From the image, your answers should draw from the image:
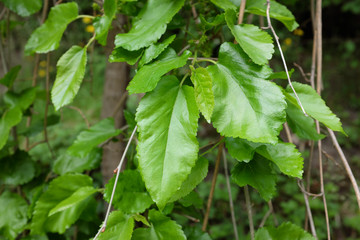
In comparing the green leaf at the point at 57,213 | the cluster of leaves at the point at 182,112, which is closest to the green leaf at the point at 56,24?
the cluster of leaves at the point at 182,112

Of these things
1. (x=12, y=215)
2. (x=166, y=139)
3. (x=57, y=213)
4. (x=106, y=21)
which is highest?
(x=106, y=21)

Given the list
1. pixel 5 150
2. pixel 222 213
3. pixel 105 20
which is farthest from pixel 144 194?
pixel 222 213

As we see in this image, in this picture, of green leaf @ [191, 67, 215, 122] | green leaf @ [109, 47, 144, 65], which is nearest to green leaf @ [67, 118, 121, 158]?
green leaf @ [109, 47, 144, 65]

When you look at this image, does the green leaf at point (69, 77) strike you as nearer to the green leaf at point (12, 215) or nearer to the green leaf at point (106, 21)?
the green leaf at point (106, 21)

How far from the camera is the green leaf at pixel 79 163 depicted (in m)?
0.95

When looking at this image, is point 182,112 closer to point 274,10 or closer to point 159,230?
point 159,230

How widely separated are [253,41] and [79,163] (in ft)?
2.18

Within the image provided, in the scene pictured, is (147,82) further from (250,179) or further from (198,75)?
(250,179)

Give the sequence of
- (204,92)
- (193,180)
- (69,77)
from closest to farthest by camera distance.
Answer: (204,92) → (193,180) → (69,77)

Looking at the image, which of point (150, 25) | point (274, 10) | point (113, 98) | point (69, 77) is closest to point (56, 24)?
point (69, 77)

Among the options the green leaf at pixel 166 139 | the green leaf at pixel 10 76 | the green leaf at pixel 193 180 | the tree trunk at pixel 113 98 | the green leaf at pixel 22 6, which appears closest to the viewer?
the green leaf at pixel 166 139

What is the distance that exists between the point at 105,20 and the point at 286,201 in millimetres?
2132

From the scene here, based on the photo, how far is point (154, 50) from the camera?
0.58 metres

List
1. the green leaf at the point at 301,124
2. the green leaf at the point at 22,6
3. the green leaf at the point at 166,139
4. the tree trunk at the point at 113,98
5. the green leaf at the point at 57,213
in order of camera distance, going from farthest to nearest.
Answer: the tree trunk at the point at 113,98, the green leaf at the point at 22,6, the green leaf at the point at 57,213, the green leaf at the point at 301,124, the green leaf at the point at 166,139
